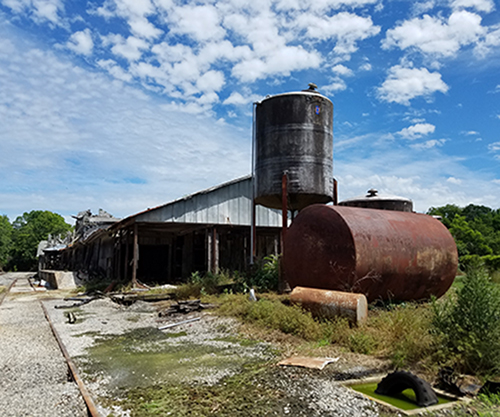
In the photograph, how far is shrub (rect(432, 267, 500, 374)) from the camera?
15.6ft

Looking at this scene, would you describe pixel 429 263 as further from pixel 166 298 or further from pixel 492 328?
pixel 166 298

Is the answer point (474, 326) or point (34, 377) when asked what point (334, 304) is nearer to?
point (474, 326)

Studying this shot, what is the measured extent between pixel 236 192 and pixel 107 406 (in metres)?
14.7

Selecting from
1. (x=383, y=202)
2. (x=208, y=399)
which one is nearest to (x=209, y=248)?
(x=383, y=202)

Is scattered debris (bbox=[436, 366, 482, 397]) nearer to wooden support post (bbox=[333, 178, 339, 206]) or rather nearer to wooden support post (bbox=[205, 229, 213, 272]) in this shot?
wooden support post (bbox=[333, 178, 339, 206])

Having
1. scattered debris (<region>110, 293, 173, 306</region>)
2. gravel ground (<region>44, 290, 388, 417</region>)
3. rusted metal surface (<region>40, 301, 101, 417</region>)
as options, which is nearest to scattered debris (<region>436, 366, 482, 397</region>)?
gravel ground (<region>44, 290, 388, 417</region>)

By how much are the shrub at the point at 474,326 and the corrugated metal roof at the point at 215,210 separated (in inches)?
480

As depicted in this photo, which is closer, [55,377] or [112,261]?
[55,377]

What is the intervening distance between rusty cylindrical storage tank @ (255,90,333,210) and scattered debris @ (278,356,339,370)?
6.46 meters

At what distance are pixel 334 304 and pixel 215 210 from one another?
1140 centimetres

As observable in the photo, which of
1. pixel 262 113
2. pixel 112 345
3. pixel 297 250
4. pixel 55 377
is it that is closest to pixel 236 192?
pixel 262 113

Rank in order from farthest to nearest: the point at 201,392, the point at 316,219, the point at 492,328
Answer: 1. the point at 316,219
2. the point at 492,328
3. the point at 201,392

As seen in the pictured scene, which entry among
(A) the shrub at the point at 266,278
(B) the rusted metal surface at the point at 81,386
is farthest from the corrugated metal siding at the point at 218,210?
(B) the rusted metal surface at the point at 81,386

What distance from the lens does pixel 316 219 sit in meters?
8.40
